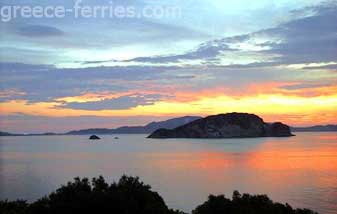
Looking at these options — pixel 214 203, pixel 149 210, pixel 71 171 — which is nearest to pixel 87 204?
pixel 149 210

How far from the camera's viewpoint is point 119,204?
3000 cm

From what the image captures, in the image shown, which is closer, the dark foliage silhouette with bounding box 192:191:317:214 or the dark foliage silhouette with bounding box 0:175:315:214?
the dark foliage silhouette with bounding box 0:175:315:214

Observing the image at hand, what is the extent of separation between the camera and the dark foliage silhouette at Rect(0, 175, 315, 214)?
2984cm

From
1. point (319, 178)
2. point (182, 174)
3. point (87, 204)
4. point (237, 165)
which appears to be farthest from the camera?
point (237, 165)

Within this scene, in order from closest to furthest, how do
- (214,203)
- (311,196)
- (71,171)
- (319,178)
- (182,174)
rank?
(214,203), (311,196), (319,178), (182,174), (71,171)

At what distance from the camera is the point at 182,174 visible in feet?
330

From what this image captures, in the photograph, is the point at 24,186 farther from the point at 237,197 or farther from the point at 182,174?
the point at 237,197

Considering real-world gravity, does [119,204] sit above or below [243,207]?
above

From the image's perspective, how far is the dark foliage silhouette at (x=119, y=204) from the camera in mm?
29844

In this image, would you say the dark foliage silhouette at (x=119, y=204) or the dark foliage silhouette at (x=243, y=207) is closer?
the dark foliage silhouette at (x=119, y=204)

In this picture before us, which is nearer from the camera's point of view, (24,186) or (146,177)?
(24,186)

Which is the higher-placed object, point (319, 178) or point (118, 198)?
point (118, 198)

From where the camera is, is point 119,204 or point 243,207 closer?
point 119,204

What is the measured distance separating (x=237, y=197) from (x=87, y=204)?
11.1m
